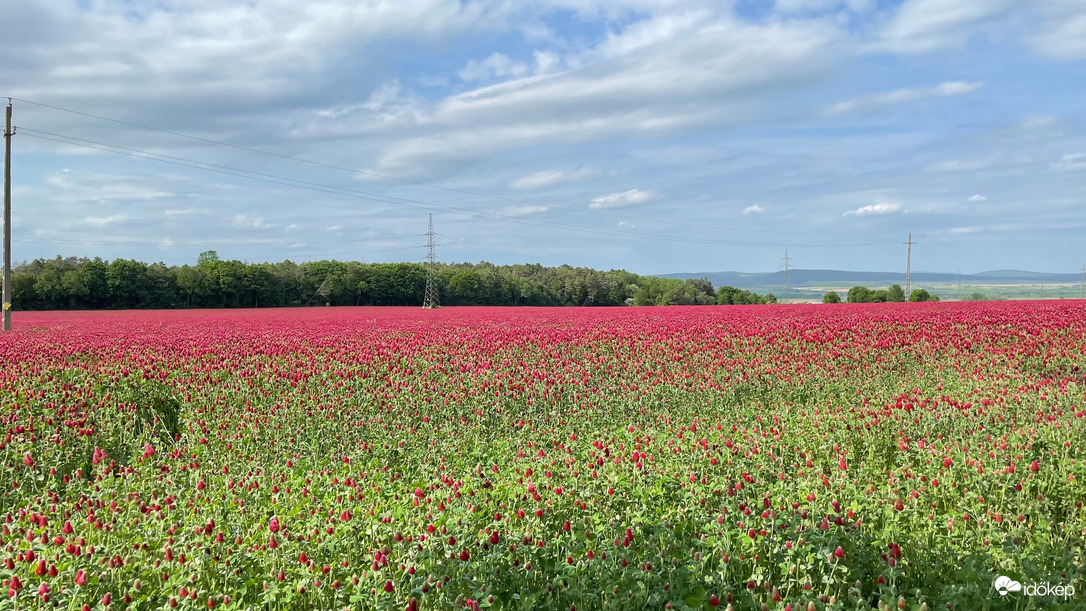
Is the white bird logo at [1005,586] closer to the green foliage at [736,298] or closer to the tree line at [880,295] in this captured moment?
the tree line at [880,295]

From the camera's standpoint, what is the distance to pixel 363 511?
5590 mm

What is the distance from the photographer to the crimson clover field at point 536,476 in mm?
4281

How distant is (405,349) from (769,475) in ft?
30.2

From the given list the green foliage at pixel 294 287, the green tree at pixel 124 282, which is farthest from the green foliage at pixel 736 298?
the green tree at pixel 124 282

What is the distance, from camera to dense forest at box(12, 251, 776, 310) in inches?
2379

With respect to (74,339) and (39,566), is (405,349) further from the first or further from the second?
(39,566)

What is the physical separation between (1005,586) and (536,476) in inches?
153

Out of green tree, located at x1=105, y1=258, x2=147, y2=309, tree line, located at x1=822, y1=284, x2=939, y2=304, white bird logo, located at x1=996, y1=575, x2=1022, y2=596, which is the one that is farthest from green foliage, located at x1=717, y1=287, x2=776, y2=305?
white bird logo, located at x1=996, y1=575, x2=1022, y2=596

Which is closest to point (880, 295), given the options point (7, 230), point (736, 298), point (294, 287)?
point (736, 298)

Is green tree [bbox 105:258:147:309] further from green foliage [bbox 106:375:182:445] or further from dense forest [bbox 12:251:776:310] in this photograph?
green foliage [bbox 106:375:182:445]

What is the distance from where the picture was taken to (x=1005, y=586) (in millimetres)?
4031

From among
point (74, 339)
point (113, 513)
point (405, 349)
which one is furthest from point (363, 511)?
point (74, 339)

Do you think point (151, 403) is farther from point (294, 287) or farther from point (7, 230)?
point (294, 287)

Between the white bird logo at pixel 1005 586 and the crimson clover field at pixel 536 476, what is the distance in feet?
0.21
